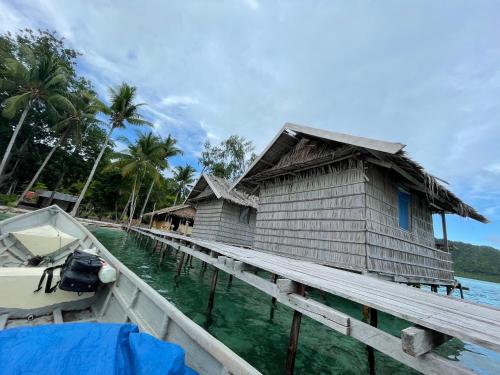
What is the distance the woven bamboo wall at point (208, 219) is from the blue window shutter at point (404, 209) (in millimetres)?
9831

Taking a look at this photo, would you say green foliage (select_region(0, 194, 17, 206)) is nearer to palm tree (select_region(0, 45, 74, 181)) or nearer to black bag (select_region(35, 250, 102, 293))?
palm tree (select_region(0, 45, 74, 181))

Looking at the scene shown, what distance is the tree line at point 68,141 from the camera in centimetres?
1995

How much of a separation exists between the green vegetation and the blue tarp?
2977 inches

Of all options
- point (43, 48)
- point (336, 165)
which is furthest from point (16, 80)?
point (336, 165)

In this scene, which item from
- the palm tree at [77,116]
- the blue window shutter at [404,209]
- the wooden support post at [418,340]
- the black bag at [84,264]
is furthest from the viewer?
the palm tree at [77,116]

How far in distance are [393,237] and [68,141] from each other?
3677 centimetres

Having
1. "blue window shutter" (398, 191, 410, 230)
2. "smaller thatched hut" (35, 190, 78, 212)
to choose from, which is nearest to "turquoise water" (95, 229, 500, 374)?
"blue window shutter" (398, 191, 410, 230)

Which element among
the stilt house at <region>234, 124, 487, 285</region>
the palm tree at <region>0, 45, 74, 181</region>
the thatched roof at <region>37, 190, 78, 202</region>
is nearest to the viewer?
the stilt house at <region>234, 124, 487, 285</region>

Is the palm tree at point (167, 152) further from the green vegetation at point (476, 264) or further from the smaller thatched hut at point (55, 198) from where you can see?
the green vegetation at point (476, 264)

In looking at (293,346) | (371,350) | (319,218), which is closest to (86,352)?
(293,346)

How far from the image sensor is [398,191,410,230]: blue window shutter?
814 cm

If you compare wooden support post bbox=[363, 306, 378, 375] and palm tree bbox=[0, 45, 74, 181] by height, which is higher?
palm tree bbox=[0, 45, 74, 181]

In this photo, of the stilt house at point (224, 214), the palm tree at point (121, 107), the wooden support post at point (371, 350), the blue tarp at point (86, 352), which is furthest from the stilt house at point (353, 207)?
the palm tree at point (121, 107)

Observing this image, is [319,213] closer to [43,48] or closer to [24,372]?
[24,372]
